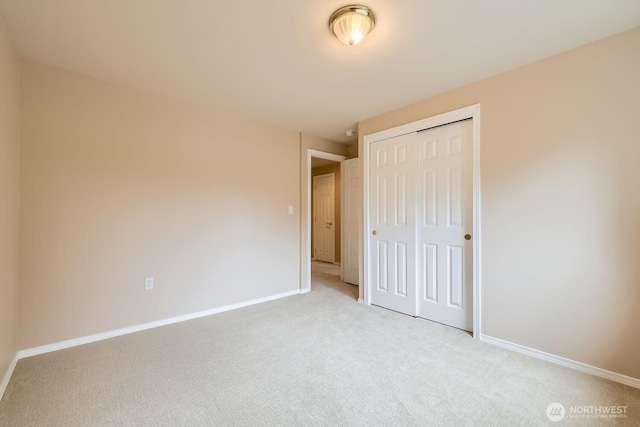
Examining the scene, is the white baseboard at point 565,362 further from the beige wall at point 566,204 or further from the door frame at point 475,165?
the door frame at point 475,165

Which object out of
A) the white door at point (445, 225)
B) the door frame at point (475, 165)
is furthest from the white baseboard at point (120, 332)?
the door frame at point (475, 165)

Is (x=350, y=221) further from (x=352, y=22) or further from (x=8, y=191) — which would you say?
(x=8, y=191)

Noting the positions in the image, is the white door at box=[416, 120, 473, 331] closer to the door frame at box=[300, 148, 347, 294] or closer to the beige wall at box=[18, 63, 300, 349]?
the door frame at box=[300, 148, 347, 294]

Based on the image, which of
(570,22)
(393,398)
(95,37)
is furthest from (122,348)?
(570,22)

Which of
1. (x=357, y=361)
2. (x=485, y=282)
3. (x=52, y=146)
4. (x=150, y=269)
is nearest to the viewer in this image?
(x=357, y=361)

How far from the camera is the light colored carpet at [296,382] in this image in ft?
5.13

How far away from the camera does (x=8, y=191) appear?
1.92 meters

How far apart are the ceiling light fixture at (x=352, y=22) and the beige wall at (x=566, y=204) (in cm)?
145

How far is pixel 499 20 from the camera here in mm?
1776

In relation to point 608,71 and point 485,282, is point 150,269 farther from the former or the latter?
point 608,71

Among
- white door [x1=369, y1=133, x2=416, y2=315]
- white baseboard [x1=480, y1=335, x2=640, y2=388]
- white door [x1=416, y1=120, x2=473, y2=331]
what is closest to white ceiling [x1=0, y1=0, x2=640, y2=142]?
white door [x1=416, y1=120, x2=473, y2=331]

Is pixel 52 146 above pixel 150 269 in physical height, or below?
above

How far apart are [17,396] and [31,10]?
2.43 m

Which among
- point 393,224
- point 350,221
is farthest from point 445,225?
point 350,221
